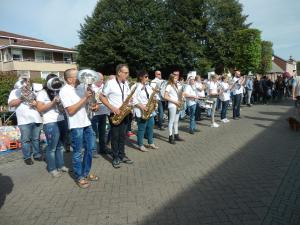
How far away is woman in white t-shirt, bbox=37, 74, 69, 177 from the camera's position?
5484mm

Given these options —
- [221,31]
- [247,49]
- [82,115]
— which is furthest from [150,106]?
[221,31]

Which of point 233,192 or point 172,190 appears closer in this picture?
point 233,192

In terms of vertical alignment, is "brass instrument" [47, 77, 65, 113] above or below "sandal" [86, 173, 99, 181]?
above

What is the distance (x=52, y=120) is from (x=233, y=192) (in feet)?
11.5

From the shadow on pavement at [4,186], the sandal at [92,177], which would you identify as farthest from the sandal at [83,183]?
the shadow on pavement at [4,186]

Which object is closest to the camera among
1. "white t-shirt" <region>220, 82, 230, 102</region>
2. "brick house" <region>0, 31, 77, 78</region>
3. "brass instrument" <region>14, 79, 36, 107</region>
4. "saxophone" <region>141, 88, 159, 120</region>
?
"brass instrument" <region>14, 79, 36, 107</region>

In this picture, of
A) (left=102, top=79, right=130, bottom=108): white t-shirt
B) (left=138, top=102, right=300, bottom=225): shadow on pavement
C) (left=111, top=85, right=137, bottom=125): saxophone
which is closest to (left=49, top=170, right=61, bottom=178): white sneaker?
(left=111, top=85, right=137, bottom=125): saxophone

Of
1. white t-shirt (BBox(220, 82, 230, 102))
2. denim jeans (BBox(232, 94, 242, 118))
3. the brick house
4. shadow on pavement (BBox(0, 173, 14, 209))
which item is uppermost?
the brick house

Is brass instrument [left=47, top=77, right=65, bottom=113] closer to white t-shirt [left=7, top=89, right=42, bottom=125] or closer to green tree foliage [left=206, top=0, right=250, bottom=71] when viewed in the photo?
→ white t-shirt [left=7, top=89, right=42, bottom=125]

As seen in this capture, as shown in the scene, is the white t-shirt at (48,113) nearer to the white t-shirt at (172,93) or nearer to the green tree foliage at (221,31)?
the white t-shirt at (172,93)

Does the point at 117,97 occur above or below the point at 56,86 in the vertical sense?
below

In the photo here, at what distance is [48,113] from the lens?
550 centimetres

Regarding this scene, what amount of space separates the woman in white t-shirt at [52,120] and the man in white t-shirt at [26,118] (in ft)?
3.44

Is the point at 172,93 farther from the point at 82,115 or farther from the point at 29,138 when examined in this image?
the point at 29,138
